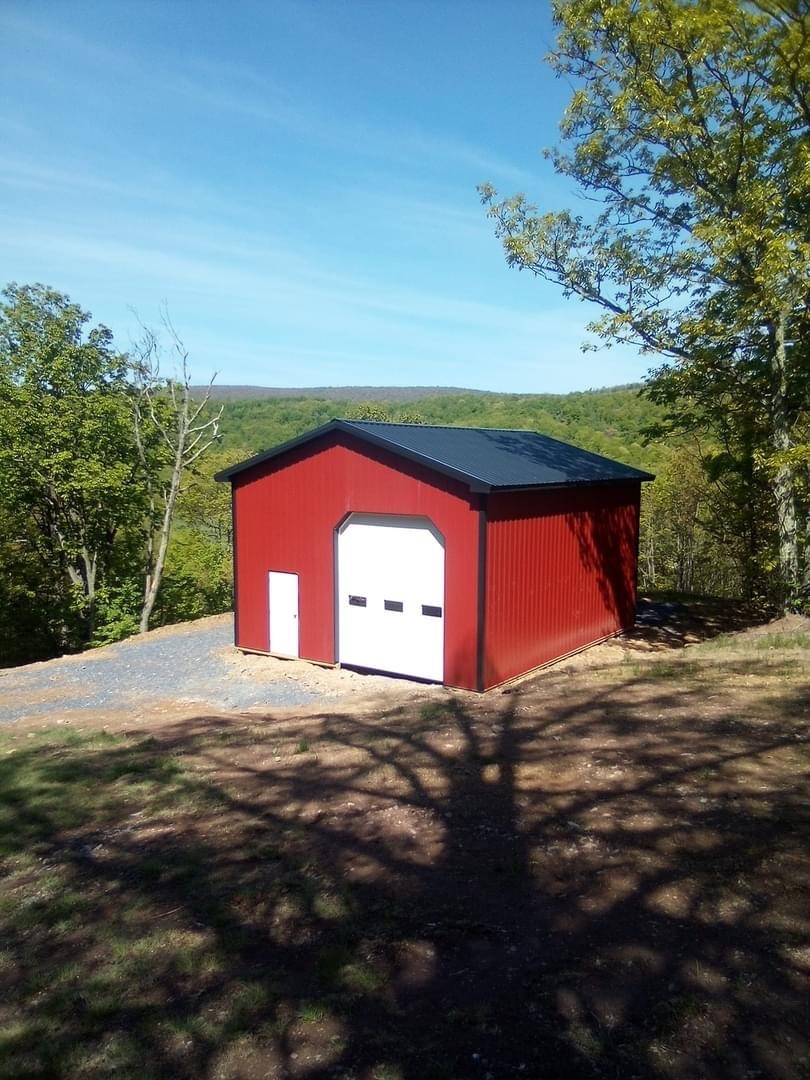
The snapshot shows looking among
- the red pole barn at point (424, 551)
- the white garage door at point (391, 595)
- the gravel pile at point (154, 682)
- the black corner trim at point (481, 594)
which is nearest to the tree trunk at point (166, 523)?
the gravel pile at point (154, 682)

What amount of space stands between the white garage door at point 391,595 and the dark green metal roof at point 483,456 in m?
1.22

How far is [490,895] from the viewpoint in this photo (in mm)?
4738

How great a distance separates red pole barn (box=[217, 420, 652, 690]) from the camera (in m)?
11.8

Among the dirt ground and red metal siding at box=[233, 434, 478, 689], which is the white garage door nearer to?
red metal siding at box=[233, 434, 478, 689]

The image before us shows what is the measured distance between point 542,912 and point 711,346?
1308 centimetres

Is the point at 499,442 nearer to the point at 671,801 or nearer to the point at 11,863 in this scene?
the point at 671,801

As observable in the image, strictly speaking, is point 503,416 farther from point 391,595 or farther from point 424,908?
point 424,908

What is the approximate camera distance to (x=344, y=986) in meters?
3.92

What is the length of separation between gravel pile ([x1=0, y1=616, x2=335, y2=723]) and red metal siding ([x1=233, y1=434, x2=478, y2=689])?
97cm

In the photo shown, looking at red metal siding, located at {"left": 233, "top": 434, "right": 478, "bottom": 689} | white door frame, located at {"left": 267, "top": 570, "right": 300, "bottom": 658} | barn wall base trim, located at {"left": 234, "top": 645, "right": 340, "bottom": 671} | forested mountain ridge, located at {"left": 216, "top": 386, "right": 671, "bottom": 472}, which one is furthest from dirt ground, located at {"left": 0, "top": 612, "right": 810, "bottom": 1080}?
forested mountain ridge, located at {"left": 216, "top": 386, "right": 671, "bottom": 472}

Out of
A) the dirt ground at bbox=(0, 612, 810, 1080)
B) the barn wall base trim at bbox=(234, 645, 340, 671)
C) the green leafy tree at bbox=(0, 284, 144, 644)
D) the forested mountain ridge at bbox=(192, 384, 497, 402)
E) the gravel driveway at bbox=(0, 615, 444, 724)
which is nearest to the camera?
the dirt ground at bbox=(0, 612, 810, 1080)

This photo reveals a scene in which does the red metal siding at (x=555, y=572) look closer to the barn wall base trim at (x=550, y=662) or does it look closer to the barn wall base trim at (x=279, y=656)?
the barn wall base trim at (x=550, y=662)

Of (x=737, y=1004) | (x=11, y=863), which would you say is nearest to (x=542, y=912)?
(x=737, y=1004)

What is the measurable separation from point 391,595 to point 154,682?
15.3 ft
